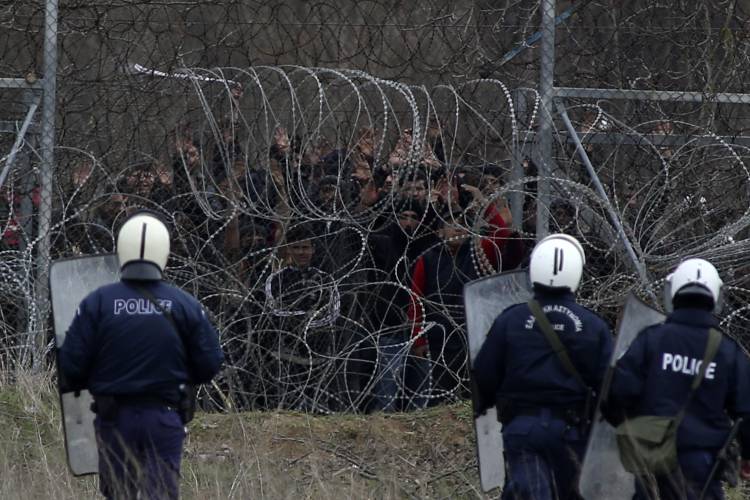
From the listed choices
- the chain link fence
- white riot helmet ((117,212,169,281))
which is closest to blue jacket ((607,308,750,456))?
the chain link fence

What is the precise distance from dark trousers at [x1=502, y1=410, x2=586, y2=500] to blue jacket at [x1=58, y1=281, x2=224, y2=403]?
4.36 feet

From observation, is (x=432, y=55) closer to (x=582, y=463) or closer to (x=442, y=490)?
(x=442, y=490)

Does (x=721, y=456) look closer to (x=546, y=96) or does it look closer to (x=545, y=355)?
(x=545, y=355)

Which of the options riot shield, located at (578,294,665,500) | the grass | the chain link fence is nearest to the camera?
riot shield, located at (578,294,665,500)

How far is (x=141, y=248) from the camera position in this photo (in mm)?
5590

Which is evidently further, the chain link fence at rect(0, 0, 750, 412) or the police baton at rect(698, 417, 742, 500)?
the chain link fence at rect(0, 0, 750, 412)

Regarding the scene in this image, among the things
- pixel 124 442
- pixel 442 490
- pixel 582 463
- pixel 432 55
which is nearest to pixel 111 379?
pixel 124 442

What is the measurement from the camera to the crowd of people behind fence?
763 centimetres

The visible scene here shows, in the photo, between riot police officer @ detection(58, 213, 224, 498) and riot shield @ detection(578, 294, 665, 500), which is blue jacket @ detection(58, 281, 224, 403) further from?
riot shield @ detection(578, 294, 665, 500)

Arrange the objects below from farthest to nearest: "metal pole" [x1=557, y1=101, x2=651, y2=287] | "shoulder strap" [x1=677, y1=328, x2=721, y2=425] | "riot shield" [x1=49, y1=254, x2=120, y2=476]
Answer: "metal pole" [x1=557, y1=101, x2=651, y2=287], "riot shield" [x1=49, y1=254, x2=120, y2=476], "shoulder strap" [x1=677, y1=328, x2=721, y2=425]

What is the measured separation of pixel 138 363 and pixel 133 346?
76 mm

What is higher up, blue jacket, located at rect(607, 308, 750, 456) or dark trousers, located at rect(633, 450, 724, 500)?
blue jacket, located at rect(607, 308, 750, 456)

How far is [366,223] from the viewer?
7.71 metres

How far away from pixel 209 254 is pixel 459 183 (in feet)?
5.04
